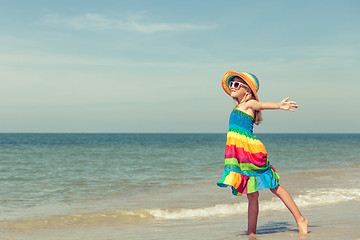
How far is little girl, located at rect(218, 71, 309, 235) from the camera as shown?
173 inches

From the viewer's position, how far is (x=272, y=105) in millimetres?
4160

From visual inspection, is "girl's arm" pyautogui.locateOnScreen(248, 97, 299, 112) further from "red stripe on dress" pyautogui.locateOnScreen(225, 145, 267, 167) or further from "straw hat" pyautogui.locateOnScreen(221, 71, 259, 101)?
"red stripe on dress" pyautogui.locateOnScreen(225, 145, 267, 167)

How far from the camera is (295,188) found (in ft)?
35.3

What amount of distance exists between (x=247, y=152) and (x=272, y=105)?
1.98ft

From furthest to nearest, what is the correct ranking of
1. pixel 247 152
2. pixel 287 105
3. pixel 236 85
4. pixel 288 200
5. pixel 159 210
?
pixel 159 210
pixel 236 85
pixel 288 200
pixel 247 152
pixel 287 105

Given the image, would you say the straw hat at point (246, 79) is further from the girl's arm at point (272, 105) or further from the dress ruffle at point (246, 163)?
the dress ruffle at point (246, 163)

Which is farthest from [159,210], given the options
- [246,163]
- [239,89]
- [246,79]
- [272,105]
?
[272,105]

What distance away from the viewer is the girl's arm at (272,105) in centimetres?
403

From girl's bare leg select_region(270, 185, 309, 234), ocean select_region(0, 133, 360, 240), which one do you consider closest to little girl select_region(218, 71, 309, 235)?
girl's bare leg select_region(270, 185, 309, 234)

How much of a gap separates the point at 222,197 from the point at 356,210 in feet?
10.8

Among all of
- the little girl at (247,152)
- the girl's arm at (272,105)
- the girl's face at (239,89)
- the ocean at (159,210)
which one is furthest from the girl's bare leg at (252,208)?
the girl's face at (239,89)

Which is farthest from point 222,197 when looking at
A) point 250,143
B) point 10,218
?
point 250,143

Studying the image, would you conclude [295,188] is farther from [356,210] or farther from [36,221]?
[36,221]

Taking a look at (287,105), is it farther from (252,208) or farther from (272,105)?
(252,208)
